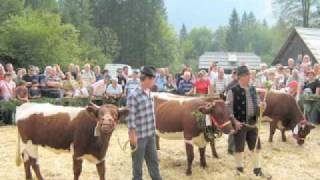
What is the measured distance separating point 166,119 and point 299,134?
12.8 ft

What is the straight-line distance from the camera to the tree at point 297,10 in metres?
56.1

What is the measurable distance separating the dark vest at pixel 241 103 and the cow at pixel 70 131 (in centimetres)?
244

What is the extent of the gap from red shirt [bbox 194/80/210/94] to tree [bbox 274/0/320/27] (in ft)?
144

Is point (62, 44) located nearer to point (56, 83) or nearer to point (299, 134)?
point (56, 83)

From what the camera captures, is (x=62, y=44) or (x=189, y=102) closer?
(x=189, y=102)

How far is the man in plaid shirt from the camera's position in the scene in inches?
263

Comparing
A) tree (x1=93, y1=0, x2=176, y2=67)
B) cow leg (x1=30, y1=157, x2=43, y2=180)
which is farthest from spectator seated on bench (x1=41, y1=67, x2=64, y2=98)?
tree (x1=93, y1=0, x2=176, y2=67)

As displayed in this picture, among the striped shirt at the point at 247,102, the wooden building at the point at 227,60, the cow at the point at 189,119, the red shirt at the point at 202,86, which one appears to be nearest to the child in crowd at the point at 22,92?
the red shirt at the point at 202,86

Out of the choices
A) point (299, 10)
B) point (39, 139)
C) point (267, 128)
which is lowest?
point (267, 128)

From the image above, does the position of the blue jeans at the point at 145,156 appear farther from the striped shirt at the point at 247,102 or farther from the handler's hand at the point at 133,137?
the striped shirt at the point at 247,102

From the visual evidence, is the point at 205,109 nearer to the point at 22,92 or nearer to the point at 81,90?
the point at 22,92

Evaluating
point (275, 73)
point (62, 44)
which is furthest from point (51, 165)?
point (62, 44)

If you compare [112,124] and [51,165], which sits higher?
[112,124]

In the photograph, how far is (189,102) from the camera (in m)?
9.30
